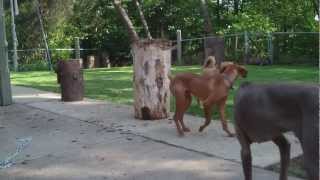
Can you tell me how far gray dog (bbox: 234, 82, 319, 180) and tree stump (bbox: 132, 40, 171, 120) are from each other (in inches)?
177

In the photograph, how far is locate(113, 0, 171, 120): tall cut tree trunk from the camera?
8.28 m

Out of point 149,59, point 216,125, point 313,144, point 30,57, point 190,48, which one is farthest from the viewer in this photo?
point 30,57

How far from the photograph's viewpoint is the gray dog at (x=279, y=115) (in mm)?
3111

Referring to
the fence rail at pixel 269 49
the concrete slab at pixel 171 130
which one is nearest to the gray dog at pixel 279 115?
the concrete slab at pixel 171 130

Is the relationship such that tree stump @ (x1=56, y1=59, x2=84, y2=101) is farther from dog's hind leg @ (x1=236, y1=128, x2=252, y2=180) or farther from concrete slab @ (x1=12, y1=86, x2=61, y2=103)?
dog's hind leg @ (x1=236, y1=128, x2=252, y2=180)

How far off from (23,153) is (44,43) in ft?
92.3

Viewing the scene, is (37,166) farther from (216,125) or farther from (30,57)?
(30,57)

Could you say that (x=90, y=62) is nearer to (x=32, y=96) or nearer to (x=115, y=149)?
(x=32, y=96)

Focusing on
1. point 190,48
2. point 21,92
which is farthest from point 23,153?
point 190,48

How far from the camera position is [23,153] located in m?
6.49

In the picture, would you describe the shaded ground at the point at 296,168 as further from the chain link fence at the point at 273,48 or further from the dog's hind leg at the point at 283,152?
the chain link fence at the point at 273,48

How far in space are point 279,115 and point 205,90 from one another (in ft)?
11.8

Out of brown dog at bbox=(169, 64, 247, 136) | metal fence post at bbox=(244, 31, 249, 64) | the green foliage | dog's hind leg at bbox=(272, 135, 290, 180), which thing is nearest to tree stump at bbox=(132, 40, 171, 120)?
brown dog at bbox=(169, 64, 247, 136)

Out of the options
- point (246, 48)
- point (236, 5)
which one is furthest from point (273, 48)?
point (236, 5)
